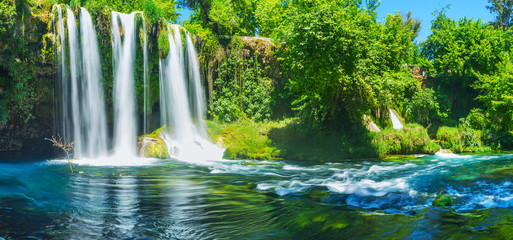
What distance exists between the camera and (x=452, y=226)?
5.42m

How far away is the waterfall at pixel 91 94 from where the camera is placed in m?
17.0

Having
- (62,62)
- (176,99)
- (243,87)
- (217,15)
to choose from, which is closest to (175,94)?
(176,99)

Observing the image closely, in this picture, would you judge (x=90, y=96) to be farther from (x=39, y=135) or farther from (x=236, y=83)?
(x=236, y=83)

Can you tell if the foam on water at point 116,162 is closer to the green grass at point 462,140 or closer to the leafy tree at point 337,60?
the leafy tree at point 337,60

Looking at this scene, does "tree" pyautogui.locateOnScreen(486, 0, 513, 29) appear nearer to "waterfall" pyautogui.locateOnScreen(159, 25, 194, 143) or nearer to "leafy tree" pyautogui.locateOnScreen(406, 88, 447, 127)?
Answer: "leafy tree" pyautogui.locateOnScreen(406, 88, 447, 127)

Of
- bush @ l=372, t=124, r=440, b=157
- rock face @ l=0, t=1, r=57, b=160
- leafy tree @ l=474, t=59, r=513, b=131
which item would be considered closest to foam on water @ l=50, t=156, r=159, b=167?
rock face @ l=0, t=1, r=57, b=160

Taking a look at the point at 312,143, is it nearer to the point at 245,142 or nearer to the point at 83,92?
the point at 245,142

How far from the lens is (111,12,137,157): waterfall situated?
17781mm

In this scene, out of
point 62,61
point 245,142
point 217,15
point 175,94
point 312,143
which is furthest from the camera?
point 217,15

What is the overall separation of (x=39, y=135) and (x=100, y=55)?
7.30m

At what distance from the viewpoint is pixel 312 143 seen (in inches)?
721

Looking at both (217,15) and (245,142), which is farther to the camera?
(217,15)

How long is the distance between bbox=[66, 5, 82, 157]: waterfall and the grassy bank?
21.9 feet

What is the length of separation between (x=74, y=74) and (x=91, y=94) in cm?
117
